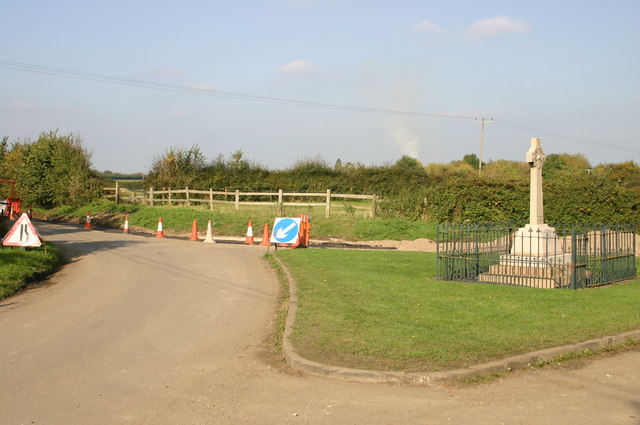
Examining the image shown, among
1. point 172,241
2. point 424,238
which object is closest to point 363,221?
point 424,238

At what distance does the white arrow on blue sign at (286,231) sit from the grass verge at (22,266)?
20.9 ft

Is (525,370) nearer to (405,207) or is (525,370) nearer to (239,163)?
(405,207)

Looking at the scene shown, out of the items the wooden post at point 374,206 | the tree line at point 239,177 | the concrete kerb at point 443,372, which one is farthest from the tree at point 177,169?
the concrete kerb at point 443,372

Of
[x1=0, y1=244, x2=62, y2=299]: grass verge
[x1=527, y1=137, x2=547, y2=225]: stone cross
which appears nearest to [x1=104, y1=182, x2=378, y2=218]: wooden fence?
[x1=0, y1=244, x2=62, y2=299]: grass verge

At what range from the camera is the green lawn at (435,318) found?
24.2 feet

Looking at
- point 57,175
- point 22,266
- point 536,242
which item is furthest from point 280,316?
point 57,175

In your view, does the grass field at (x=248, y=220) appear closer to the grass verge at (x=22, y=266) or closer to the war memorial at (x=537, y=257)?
the war memorial at (x=537, y=257)

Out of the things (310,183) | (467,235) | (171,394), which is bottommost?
(171,394)

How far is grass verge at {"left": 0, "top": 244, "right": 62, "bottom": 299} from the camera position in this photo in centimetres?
1311

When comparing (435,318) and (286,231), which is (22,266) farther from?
(435,318)

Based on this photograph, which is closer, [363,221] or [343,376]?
[343,376]

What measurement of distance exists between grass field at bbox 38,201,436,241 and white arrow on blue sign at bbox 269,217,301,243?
827 centimetres

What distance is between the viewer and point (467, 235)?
14664 mm

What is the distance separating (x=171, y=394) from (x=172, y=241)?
18.3 metres
